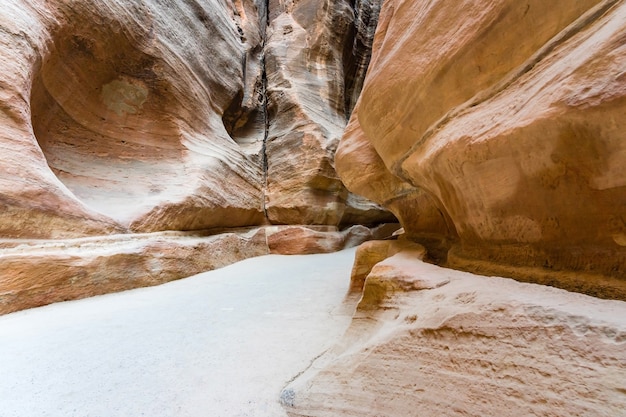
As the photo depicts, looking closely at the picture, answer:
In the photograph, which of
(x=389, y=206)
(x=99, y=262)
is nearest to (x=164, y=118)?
(x=99, y=262)

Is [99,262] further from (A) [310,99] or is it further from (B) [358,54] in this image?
(B) [358,54]

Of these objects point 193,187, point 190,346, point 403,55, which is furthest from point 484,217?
point 193,187

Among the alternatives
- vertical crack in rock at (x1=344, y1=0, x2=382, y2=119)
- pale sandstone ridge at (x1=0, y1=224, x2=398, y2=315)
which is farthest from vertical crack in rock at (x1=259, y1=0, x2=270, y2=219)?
vertical crack in rock at (x1=344, y1=0, x2=382, y2=119)

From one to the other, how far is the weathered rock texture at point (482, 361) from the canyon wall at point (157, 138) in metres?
2.61

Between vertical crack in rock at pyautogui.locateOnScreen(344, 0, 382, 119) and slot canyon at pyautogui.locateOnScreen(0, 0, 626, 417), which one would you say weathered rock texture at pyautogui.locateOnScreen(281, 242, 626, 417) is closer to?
slot canyon at pyautogui.locateOnScreen(0, 0, 626, 417)

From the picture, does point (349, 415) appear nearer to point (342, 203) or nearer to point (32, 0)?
point (32, 0)

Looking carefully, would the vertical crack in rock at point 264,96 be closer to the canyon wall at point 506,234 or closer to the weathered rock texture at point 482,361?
the canyon wall at point 506,234

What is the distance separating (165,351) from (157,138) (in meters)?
3.95

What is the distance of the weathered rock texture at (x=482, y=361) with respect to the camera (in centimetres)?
59

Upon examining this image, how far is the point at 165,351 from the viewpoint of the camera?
54.1 inches

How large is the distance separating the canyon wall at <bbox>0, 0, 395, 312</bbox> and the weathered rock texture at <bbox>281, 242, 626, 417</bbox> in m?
2.61

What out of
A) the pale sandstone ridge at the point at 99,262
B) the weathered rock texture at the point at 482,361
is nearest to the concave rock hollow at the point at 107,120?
the pale sandstone ridge at the point at 99,262

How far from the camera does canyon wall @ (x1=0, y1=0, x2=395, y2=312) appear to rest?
2477 millimetres

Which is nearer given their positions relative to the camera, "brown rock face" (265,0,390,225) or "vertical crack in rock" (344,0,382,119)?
"brown rock face" (265,0,390,225)
